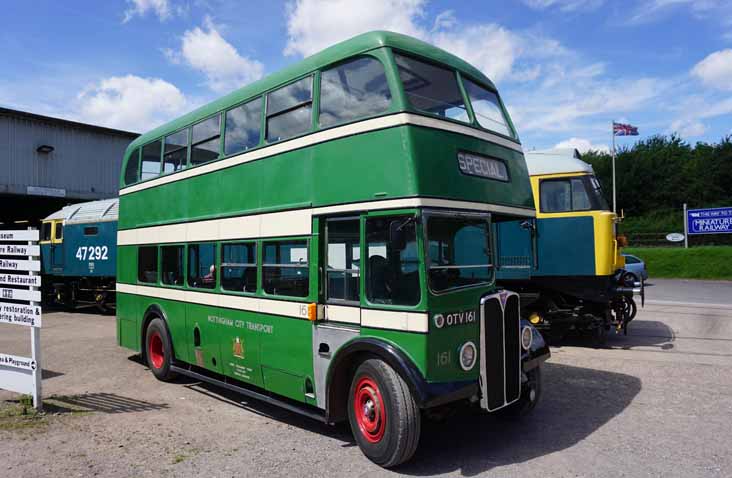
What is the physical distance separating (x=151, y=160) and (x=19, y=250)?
2.55 metres

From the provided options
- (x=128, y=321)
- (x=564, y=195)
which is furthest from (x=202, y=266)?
(x=564, y=195)

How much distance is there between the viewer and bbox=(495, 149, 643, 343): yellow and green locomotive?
1015cm

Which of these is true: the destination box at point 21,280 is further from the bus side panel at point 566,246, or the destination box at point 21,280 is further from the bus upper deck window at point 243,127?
the bus side panel at point 566,246

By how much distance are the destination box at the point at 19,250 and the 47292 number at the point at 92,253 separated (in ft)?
35.3

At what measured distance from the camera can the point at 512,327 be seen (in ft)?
17.3

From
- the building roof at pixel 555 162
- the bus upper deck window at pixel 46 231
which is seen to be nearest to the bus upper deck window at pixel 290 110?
the building roof at pixel 555 162

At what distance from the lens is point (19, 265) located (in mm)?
6930

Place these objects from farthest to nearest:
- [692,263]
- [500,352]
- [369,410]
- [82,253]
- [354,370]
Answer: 1. [692,263]
2. [82,253]
3. [354,370]
4. [500,352]
5. [369,410]

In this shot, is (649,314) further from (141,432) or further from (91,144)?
(91,144)

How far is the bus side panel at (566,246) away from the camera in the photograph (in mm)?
10195

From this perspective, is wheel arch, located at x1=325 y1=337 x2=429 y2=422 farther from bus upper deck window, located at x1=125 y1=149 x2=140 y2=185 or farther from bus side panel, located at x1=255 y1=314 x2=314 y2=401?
bus upper deck window, located at x1=125 y1=149 x2=140 y2=185

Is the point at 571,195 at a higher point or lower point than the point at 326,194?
higher

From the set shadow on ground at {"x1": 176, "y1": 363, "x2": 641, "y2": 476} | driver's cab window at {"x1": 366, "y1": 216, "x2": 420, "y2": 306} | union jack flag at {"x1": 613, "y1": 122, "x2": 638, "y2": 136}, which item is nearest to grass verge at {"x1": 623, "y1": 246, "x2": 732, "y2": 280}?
union jack flag at {"x1": 613, "y1": 122, "x2": 638, "y2": 136}

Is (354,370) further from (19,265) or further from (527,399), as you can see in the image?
(19,265)
